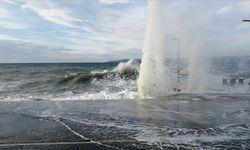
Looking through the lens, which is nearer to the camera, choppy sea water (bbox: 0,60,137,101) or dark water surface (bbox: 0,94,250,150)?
dark water surface (bbox: 0,94,250,150)

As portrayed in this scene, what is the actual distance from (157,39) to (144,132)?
41.8 ft

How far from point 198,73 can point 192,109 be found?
52.5 feet

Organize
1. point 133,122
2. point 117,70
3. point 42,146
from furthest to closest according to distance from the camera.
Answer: point 117,70 → point 133,122 → point 42,146

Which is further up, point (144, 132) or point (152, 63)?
point (152, 63)

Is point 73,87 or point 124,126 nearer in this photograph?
point 124,126

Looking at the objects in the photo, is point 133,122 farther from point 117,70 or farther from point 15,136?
point 117,70

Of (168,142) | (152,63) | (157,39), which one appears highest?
(157,39)

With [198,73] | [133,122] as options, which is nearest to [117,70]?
[198,73]

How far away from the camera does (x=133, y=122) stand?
10289mm

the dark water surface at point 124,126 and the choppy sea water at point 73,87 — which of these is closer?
the dark water surface at point 124,126

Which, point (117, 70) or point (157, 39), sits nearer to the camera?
point (157, 39)

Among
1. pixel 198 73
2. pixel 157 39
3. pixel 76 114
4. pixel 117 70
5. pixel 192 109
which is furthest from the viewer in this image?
pixel 117 70

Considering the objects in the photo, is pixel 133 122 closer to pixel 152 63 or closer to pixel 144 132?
pixel 144 132

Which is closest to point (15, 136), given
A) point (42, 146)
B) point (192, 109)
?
point (42, 146)
